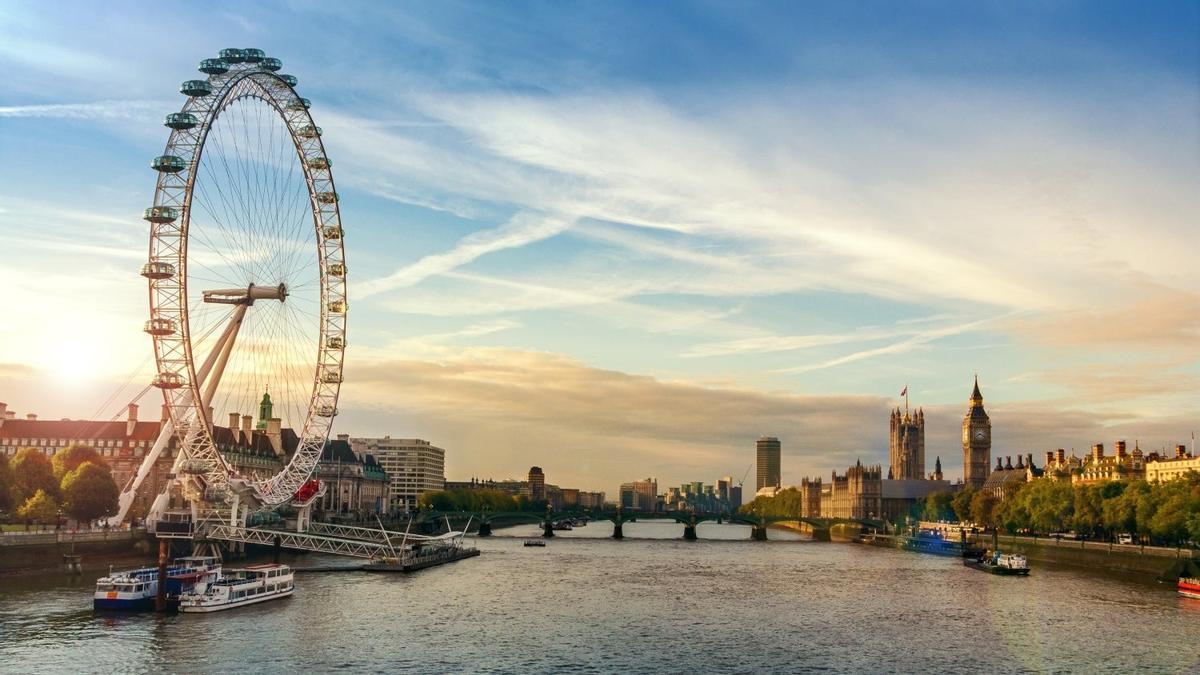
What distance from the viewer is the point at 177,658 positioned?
61.2 m

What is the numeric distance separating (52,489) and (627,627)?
62.0m

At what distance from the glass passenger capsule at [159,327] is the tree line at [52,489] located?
23048 mm

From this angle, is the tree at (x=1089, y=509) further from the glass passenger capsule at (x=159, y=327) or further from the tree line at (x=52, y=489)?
the tree line at (x=52, y=489)

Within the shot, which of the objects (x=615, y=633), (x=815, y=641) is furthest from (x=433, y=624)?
(x=815, y=641)

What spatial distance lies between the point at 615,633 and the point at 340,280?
5199 centimetres

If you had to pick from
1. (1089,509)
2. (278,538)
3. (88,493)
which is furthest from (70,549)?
(1089,509)

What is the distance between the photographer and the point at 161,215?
315 ft

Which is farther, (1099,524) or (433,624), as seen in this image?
(1099,524)

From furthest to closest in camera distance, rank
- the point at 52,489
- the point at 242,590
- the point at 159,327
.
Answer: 1. the point at 52,489
2. the point at 159,327
3. the point at 242,590

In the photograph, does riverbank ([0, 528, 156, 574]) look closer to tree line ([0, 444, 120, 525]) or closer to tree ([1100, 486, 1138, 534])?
tree line ([0, 444, 120, 525])

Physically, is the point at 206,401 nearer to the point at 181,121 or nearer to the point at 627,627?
the point at 181,121

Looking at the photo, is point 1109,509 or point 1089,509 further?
point 1089,509

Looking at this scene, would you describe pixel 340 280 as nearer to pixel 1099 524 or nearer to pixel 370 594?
pixel 370 594

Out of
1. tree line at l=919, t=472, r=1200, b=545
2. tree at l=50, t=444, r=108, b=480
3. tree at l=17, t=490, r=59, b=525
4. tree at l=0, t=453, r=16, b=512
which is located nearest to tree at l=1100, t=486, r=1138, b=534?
tree line at l=919, t=472, r=1200, b=545
